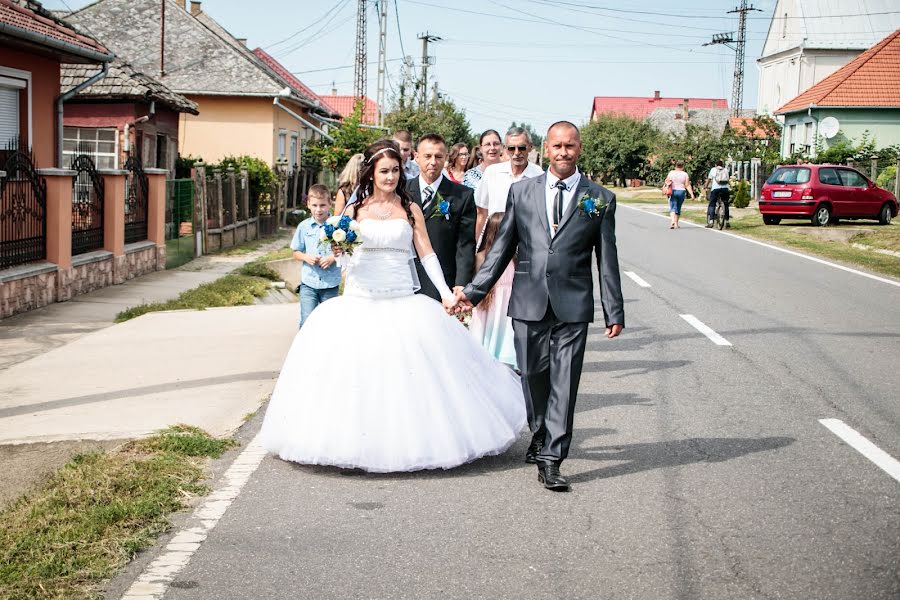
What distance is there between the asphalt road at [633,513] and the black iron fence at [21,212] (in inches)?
283

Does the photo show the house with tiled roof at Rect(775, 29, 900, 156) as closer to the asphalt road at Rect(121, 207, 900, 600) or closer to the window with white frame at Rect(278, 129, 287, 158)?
the window with white frame at Rect(278, 129, 287, 158)

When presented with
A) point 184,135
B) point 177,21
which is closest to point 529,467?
point 184,135

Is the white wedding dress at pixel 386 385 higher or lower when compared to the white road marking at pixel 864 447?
higher

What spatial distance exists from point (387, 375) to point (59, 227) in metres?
9.08

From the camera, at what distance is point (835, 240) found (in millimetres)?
26516

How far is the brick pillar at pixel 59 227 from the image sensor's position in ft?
45.1

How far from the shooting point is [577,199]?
6105 mm

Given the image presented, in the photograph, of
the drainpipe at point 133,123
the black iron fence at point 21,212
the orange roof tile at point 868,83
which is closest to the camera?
the black iron fence at point 21,212

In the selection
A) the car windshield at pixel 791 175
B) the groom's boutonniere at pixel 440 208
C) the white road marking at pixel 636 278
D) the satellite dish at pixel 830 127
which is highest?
the satellite dish at pixel 830 127

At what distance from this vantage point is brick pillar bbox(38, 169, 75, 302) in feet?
45.1

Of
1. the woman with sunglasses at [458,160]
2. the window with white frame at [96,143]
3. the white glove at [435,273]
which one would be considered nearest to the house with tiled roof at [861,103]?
the window with white frame at [96,143]

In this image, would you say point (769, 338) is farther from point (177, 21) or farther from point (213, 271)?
point (177, 21)

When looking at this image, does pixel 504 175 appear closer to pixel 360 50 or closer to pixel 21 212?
pixel 21 212

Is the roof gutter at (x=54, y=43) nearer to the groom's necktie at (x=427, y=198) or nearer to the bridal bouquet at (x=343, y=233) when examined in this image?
the groom's necktie at (x=427, y=198)
